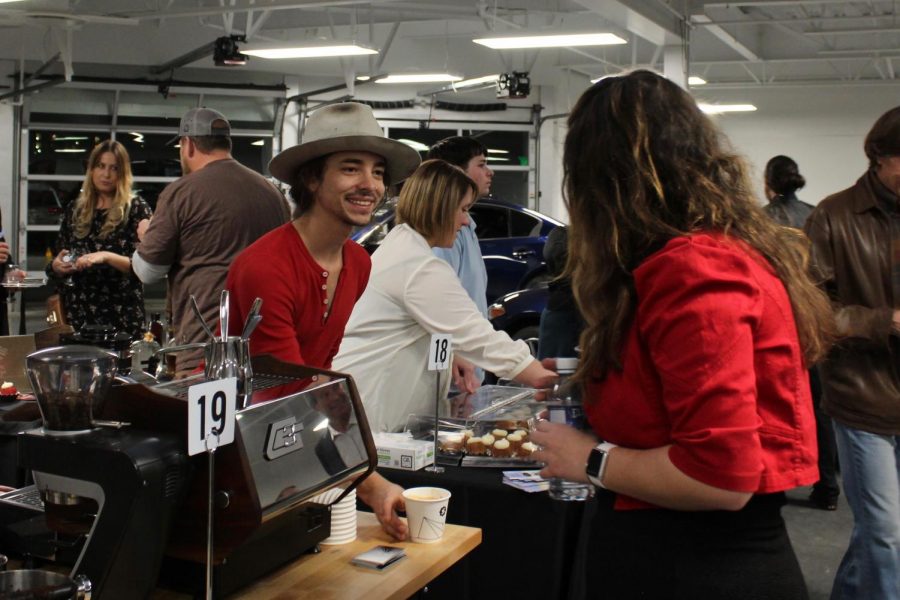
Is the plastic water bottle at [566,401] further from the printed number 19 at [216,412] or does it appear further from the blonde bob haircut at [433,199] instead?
the blonde bob haircut at [433,199]

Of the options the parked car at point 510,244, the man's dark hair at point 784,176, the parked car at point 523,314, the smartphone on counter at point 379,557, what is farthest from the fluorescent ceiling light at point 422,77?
the smartphone on counter at point 379,557

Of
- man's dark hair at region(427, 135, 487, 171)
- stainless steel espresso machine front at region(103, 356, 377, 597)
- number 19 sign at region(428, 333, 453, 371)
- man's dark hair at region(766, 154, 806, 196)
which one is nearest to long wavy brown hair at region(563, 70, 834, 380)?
stainless steel espresso machine front at region(103, 356, 377, 597)

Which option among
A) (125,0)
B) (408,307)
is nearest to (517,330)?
(408,307)

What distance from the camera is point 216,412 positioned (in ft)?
4.91

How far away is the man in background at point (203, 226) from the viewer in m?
3.84

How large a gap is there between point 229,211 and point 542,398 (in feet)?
6.81

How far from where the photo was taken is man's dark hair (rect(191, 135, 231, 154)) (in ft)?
13.0

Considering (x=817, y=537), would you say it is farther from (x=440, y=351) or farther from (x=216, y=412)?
(x=216, y=412)

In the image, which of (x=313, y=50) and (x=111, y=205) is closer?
(x=111, y=205)

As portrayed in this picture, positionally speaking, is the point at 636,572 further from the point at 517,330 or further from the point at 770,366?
the point at 517,330

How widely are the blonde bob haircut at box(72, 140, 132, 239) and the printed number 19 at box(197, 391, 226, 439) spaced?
3.56m

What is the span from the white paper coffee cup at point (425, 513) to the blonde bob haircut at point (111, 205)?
10.5 feet

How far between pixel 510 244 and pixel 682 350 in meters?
7.88

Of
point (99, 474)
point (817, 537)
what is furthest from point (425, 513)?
point (817, 537)
